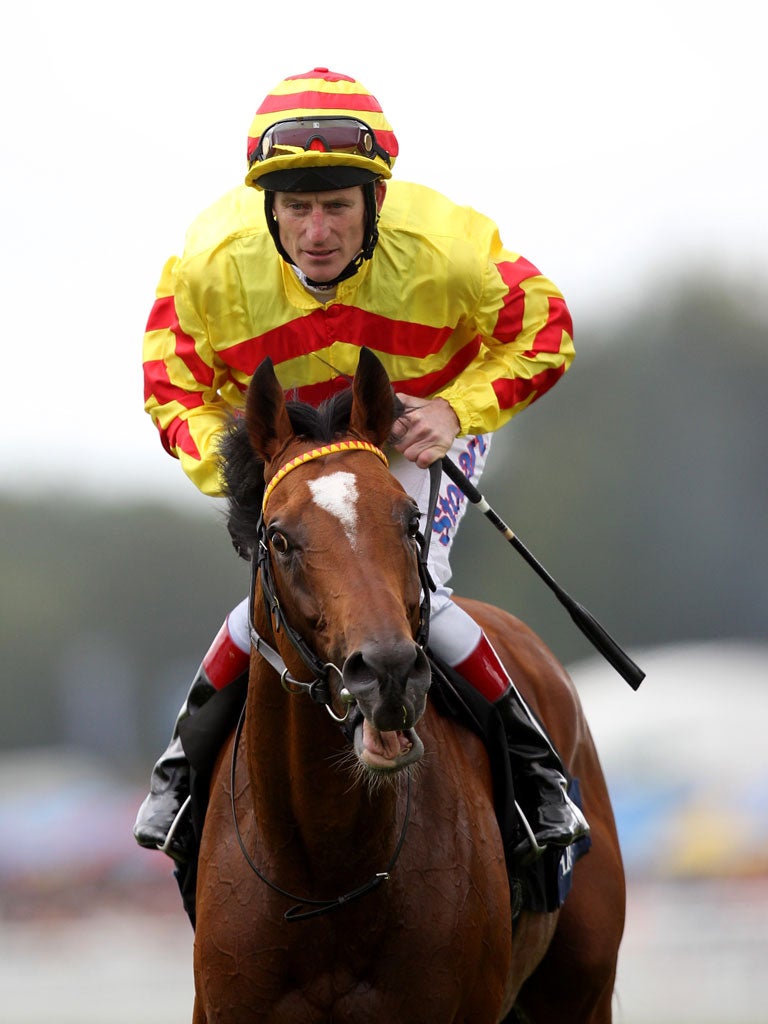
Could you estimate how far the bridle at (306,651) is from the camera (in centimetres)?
279

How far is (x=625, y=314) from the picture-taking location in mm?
9758

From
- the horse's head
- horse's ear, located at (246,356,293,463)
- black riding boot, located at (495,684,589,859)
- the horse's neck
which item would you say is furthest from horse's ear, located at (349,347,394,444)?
black riding boot, located at (495,684,589,859)

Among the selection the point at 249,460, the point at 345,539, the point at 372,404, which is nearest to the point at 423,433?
the point at 372,404

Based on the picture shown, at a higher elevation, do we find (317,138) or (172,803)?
(317,138)

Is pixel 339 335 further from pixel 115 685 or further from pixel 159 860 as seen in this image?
pixel 115 685

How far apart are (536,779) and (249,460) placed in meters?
1.22

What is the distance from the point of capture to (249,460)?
3.17 meters

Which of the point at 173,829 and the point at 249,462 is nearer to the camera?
the point at 249,462

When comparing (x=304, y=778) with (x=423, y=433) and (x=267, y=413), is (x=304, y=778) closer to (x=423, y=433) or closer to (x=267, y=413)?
(x=267, y=413)

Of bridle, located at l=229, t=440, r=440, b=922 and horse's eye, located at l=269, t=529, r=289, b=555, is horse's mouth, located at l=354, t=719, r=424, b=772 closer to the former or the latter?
bridle, located at l=229, t=440, r=440, b=922

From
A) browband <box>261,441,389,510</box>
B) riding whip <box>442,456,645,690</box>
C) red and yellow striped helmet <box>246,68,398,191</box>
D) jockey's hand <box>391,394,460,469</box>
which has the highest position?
red and yellow striped helmet <box>246,68,398,191</box>

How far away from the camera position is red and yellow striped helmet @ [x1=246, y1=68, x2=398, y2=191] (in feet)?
11.8

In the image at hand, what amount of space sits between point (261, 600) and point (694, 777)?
573 centimetres

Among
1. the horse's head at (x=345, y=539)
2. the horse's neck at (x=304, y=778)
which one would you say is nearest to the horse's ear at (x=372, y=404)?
the horse's head at (x=345, y=539)
